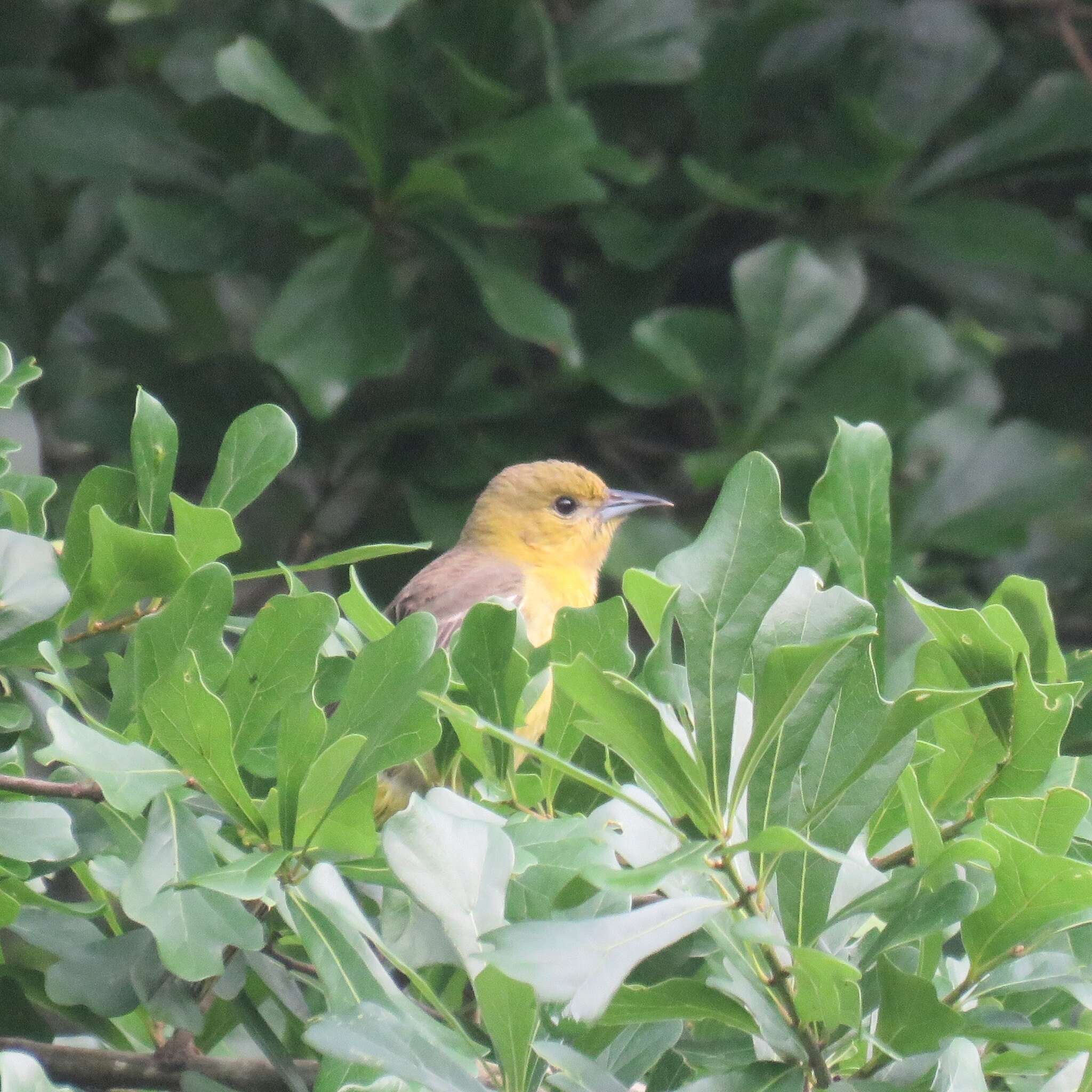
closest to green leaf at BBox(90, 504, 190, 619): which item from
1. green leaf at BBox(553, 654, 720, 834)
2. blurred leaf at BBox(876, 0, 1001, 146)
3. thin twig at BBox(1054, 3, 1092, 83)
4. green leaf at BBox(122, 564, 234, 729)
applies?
green leaf at BBox(122, 564, 234, 729)

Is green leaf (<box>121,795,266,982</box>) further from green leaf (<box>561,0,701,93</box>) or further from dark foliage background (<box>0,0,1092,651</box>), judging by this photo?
green leaf (<box>561,0,701,93</box>)

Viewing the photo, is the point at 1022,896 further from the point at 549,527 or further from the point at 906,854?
the point at 549,527

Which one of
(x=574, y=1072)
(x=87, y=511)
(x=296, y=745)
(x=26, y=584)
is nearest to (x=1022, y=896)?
A: (x=574, y=1072)

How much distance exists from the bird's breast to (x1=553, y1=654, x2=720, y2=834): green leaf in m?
2.10

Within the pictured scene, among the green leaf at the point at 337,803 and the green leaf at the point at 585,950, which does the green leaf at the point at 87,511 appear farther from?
the green leaf at the point at 585,950

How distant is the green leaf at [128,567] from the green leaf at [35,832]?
317 mm

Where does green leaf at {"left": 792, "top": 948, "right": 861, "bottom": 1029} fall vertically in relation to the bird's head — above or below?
above

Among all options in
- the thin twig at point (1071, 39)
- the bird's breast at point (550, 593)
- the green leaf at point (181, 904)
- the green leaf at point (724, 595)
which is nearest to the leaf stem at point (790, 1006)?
the green leaf at point (724, 595)

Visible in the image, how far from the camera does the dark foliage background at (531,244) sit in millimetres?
3742

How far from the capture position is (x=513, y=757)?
65.4 inches

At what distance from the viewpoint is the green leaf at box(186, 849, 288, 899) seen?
4.37 feet

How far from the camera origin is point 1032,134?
4.11 meters

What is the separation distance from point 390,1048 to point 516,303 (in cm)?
270

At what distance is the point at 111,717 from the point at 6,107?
2649 millimetres
